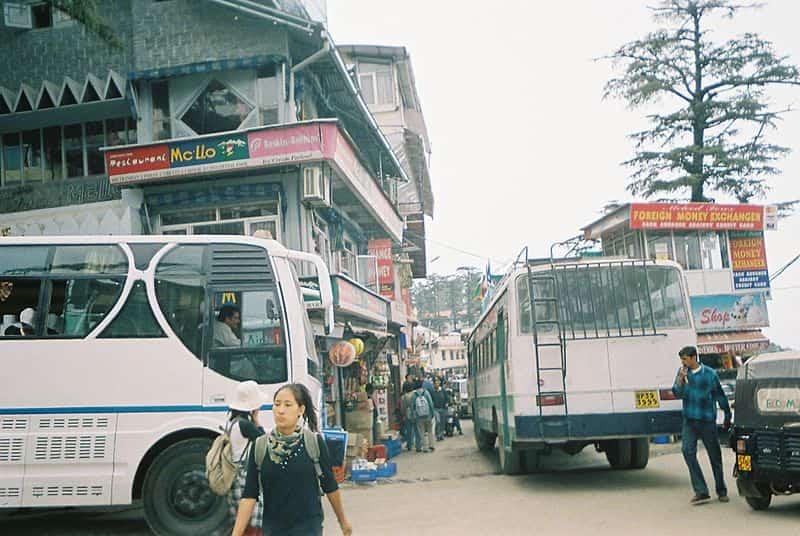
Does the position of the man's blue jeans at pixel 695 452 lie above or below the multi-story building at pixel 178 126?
below

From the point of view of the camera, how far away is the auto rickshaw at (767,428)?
8469 millimetres

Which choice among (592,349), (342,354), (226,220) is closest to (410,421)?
(342,354)

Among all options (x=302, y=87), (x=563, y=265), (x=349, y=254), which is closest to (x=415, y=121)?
(x=349, y=254)

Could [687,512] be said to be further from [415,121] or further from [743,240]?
[415,121]

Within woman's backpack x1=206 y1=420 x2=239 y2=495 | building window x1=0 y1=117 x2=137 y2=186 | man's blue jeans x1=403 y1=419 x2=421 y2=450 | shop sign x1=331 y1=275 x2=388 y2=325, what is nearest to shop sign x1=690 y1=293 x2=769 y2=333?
shop sign x1=331 y1=275 x2=388 y2=325

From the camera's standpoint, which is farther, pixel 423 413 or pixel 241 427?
pixel 423 413

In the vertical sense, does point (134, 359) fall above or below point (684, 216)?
below

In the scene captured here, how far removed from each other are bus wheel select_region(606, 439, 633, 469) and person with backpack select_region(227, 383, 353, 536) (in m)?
9.65

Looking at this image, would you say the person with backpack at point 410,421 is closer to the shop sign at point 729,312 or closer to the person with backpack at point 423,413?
the person with backpack at point 423,413

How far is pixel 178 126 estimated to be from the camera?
60.8 ft

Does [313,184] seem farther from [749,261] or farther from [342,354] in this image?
[749,261]

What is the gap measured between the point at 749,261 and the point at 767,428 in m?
24.4

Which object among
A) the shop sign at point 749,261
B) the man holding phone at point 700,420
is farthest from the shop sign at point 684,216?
the man holding phone at point 700,420

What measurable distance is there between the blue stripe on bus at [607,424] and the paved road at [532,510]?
2.66 feet
